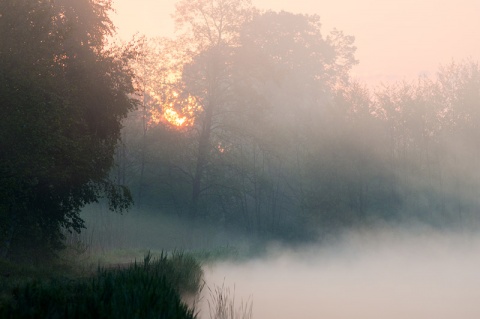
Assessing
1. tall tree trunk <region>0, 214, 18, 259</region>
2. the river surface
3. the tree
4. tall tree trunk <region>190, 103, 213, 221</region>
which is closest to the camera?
the tree

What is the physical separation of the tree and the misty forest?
2.6 inches

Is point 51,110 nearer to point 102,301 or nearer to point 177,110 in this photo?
point 102,301

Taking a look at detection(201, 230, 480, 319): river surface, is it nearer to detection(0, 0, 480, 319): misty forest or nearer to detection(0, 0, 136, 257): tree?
detection(0, 0, 480, 319): misty forest

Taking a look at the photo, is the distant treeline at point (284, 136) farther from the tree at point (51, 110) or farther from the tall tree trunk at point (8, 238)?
the tall tree trunk at point (8, 238)

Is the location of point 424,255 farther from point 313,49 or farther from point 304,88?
point 313,49

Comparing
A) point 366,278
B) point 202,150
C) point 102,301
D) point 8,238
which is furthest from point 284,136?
point 102,301

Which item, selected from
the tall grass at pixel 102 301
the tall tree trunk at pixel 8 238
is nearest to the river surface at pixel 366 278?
the tall grass at pixel 102 301

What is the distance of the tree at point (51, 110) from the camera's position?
789 inches

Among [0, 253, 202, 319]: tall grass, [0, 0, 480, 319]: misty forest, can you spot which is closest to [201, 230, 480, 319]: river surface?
[0, 0, 480, 319]: misty forest

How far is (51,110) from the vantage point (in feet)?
67.7

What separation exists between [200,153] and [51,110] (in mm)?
27057

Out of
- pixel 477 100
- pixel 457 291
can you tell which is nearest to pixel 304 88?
pixel 477 100

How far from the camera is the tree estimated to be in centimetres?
2003

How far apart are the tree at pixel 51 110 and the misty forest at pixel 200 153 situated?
0.07 meters
